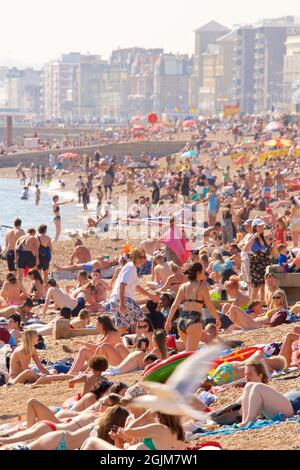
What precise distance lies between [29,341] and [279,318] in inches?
96.5

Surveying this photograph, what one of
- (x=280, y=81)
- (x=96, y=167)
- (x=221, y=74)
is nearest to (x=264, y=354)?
(x=96, y=167)

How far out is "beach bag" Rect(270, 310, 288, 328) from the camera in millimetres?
11508

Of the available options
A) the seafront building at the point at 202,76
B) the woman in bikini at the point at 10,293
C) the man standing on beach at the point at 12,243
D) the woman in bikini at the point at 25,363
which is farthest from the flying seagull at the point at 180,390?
the seafront building at the point at 202,76

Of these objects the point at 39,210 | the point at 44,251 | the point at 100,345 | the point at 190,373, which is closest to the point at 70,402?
the point at 100,345

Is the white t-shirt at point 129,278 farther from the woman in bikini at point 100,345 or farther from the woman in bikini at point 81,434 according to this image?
the woman in bikini at point 81,434

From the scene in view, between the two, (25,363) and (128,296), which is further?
(128,296)

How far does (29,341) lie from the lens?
10.4 m

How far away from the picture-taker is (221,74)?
156m

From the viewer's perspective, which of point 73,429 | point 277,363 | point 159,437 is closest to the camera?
point 159,437

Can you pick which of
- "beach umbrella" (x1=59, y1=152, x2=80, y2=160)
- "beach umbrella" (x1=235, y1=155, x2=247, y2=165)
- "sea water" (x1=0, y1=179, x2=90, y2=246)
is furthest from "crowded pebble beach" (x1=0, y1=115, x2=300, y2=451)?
"beach umbrella" (x1=59, y1=152, x2=80, y2=160)

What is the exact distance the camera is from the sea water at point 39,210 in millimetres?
34272

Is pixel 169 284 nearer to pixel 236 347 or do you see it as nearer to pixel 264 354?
pixel 236 347

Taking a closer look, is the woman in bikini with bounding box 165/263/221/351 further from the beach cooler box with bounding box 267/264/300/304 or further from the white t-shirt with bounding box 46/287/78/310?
the white t-shirt with bounding box 46/287/78/310

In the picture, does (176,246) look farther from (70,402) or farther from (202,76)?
(202,76)
